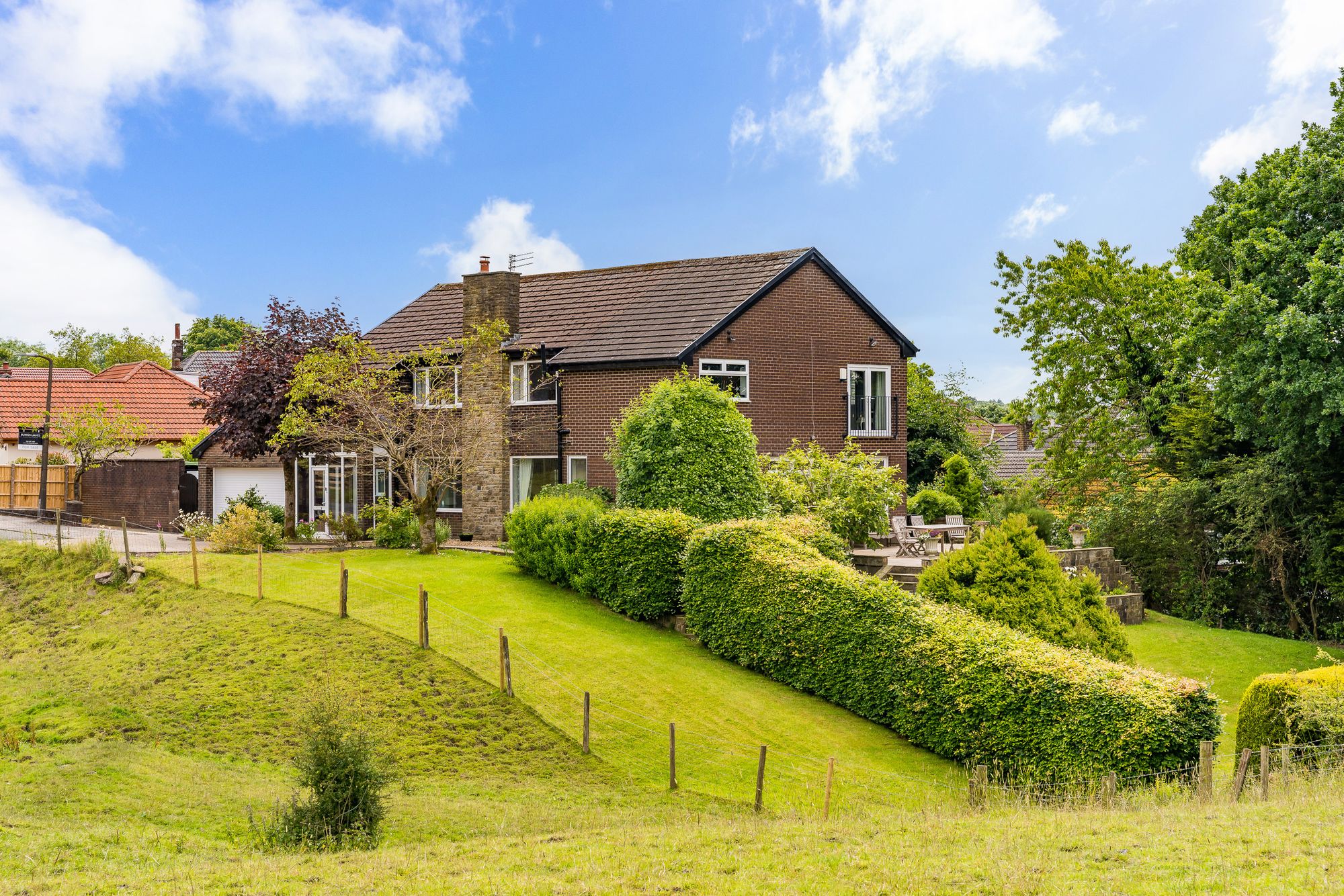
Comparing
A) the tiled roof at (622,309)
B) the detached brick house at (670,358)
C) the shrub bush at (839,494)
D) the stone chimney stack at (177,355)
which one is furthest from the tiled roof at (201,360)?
the shrub bush at (839,494)

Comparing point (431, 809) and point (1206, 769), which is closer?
point (1206, 769)

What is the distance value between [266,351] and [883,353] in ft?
60.9

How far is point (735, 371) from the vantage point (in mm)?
31500

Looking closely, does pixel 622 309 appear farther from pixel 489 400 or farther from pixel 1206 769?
pixel 1206 769

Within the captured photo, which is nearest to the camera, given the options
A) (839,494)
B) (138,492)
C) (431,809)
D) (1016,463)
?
(431,809)

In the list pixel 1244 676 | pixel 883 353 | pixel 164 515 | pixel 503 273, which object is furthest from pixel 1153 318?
pixel 164 515

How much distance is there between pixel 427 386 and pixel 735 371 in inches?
339

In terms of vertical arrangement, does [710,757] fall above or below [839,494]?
below

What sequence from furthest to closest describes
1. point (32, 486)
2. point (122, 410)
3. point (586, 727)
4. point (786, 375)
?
point (122, 410)
point (32, 486)
point (786, 375)
point (586, 727)

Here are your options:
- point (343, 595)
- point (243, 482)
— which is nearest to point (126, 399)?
point (243, 482)

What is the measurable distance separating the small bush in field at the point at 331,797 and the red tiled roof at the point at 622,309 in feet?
62.0

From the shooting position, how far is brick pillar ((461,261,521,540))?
32.8 metres

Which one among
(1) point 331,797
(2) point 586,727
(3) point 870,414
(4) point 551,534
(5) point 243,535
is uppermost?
(3) point 870,414

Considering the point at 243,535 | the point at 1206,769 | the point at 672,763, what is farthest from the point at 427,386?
the point at 1206,769
